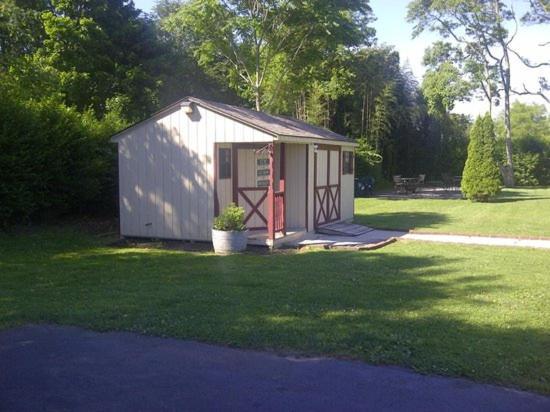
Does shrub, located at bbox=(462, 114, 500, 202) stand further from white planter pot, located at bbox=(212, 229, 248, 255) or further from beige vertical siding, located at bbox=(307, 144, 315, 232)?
white planter pot, located at bbox=(212, 229, 248, 255)

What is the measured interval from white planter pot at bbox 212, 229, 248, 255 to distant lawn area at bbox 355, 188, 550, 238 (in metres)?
5.31

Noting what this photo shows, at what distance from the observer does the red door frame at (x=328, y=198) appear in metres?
14.1

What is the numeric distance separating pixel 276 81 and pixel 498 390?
24167 millimetres

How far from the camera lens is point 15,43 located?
1349 centimetres

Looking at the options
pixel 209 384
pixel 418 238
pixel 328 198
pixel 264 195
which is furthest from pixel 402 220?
pixel 209 384

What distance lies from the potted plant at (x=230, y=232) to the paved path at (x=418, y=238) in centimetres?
157

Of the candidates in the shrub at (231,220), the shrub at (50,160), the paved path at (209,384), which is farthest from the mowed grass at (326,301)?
the shrub at (50,160)

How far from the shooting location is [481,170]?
78.3 feet

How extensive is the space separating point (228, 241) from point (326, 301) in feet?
15.5

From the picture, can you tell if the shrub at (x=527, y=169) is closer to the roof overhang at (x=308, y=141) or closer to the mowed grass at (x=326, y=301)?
the roof overhang at (x=308, y=141)

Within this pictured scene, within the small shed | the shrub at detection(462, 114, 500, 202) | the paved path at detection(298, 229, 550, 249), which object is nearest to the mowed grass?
the paved path at detection(298, 229, 550, 249)

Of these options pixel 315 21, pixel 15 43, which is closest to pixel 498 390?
pixel 15 43

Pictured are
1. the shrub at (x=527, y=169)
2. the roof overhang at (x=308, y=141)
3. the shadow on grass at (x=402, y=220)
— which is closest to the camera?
the roof overhang at (x=308, y=141)

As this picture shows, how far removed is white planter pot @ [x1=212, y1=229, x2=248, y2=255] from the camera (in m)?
11.3
